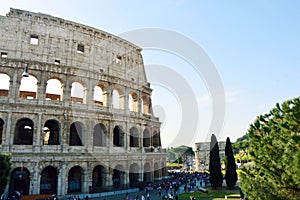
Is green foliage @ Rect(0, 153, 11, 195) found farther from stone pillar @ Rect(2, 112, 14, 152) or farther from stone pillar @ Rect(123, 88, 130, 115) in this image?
stone pillar @ Rect(123, 88, 130, 115)

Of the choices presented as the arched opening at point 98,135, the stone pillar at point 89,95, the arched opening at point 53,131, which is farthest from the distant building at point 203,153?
the arched opening at point 53,131

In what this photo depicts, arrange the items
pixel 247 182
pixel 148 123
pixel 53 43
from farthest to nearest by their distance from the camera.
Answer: pixel 148 123 → pixel 53 43 → pixel 247 182

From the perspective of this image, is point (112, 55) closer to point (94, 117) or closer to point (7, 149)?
point (94, 117)

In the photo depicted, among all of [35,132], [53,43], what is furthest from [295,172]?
[53,43]

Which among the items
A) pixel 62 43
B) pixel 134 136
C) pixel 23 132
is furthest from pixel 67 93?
pixel 134 136

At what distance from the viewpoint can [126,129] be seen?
2639 cm

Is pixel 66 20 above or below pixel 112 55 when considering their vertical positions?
above

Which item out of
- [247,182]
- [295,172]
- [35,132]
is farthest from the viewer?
[35,132]

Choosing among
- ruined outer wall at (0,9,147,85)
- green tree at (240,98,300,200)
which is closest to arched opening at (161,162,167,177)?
ruined outer wall at (0,9,147,85)

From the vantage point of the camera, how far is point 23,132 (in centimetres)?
2348

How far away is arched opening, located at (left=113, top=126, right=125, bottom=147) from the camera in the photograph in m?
26.1

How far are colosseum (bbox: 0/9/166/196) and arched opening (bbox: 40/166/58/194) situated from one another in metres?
0.08

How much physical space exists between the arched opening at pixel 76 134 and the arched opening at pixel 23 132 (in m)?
3.69

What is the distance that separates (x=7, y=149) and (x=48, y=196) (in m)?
4.89
